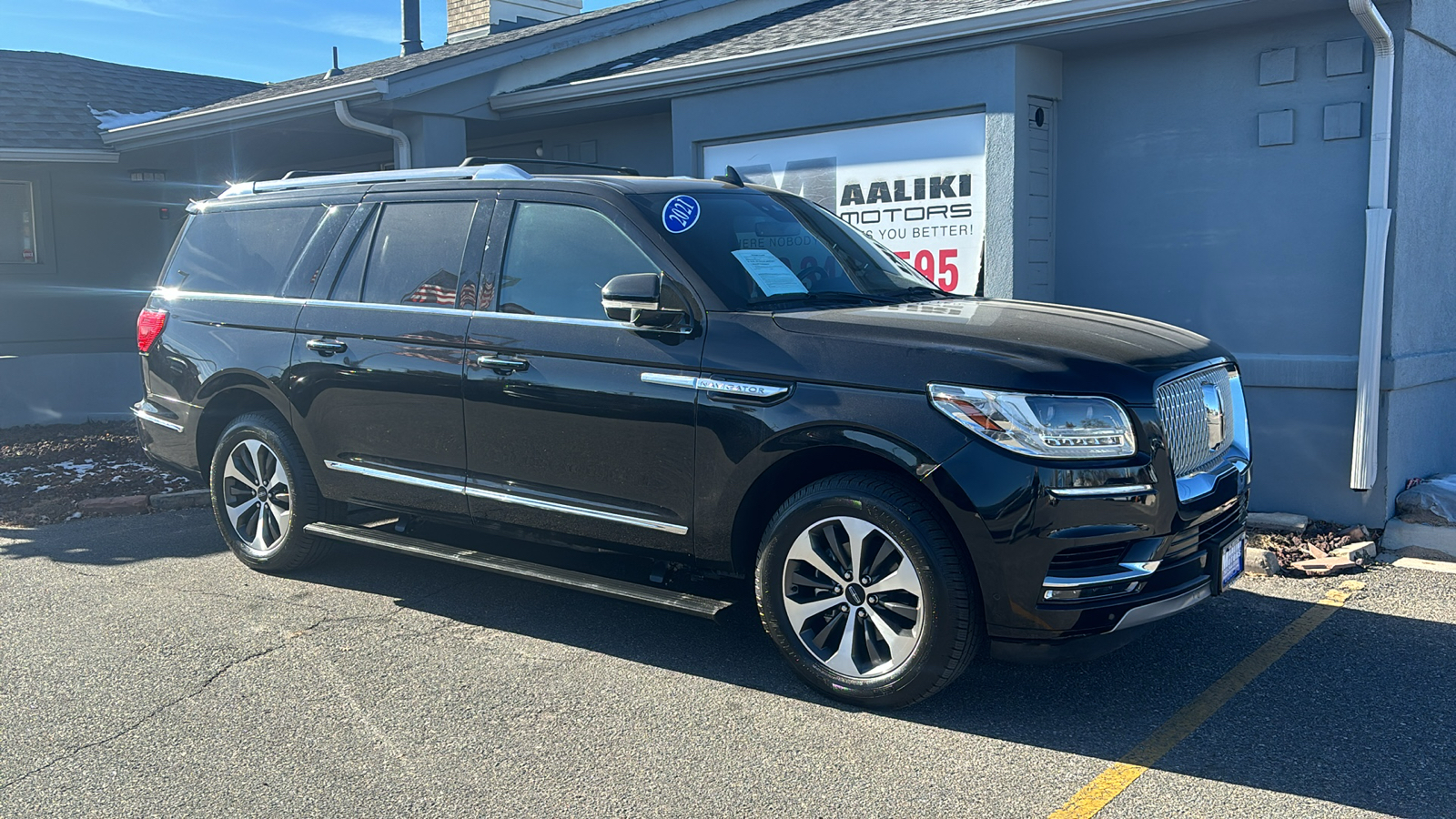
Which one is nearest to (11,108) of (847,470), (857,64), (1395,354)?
(857,64)

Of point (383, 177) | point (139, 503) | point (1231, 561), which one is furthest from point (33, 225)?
point (1231, 561)

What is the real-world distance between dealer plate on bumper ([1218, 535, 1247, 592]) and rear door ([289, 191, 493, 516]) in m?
3.16

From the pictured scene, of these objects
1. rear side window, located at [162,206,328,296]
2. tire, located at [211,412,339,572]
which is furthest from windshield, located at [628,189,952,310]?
tire, located at [211,412,339,572]

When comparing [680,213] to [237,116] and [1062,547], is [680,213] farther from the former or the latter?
[237,116]

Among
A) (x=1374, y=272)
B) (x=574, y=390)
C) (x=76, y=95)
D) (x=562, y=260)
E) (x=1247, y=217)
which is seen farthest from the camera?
(x=76, y=95)

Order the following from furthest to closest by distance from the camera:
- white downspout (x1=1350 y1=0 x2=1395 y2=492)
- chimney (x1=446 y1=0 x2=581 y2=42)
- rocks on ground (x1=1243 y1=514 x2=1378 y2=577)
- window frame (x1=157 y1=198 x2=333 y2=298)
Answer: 1. chimney (x1=446 y1=0 x2=581 y2=42)
2. white downspout (x1=1350 y1=0 x2=1395 y2=492)
3. rocks on ground (x1=1243 y1=514 x2=1378 y2=577)
4. window frame (x1=157 y1=198 x2=333 y2=298)

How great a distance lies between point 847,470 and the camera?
4375 mm

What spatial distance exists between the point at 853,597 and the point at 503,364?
1.83 metres

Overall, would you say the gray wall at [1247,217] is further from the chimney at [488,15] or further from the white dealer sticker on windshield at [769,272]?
the chimney at [488,15]

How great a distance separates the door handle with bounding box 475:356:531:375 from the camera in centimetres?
500

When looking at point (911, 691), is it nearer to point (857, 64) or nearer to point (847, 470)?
point (847, 470)

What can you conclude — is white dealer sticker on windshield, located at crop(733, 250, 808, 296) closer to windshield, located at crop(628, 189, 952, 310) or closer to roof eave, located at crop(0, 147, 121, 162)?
windshield, located at crop(628, 189, 952, 310)

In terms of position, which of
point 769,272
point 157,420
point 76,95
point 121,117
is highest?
point 76,95

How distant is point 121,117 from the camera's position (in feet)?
48.6
